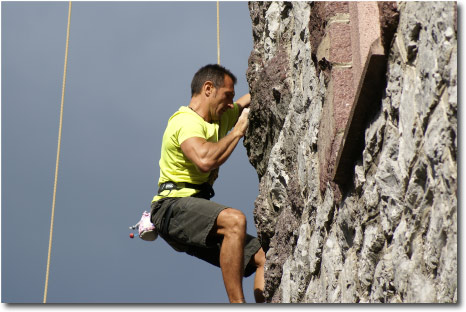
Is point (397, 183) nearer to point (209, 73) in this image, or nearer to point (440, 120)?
point (440, 120)

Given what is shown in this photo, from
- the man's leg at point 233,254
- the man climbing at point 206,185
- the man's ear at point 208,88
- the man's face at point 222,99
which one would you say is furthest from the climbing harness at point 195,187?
the man's ear at point 208,88

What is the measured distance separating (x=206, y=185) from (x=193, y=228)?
403 millimetres

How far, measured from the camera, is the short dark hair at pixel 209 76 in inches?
226

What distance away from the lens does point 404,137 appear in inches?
101

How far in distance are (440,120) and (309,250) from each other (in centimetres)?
187

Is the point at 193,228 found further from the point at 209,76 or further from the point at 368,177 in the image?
the point at 368,177

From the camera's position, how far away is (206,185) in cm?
538

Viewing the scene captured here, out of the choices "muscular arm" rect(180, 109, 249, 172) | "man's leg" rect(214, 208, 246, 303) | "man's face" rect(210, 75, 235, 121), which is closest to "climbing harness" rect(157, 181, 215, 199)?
"muscular arm" rect(180, 109, 249, 172)

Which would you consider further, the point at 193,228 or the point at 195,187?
the point at 195,187

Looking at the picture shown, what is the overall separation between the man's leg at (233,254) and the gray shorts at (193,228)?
0.34 feet

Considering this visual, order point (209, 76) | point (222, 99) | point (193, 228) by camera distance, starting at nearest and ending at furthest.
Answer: point (193, 228)
point (222, 99)
point (209, 76)

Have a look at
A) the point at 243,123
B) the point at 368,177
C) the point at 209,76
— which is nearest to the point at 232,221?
the point at 243,123

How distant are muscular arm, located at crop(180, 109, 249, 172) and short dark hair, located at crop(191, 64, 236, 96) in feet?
2.14

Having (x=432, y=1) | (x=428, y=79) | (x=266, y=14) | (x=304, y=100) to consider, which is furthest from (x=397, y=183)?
(x=266, y=14)
